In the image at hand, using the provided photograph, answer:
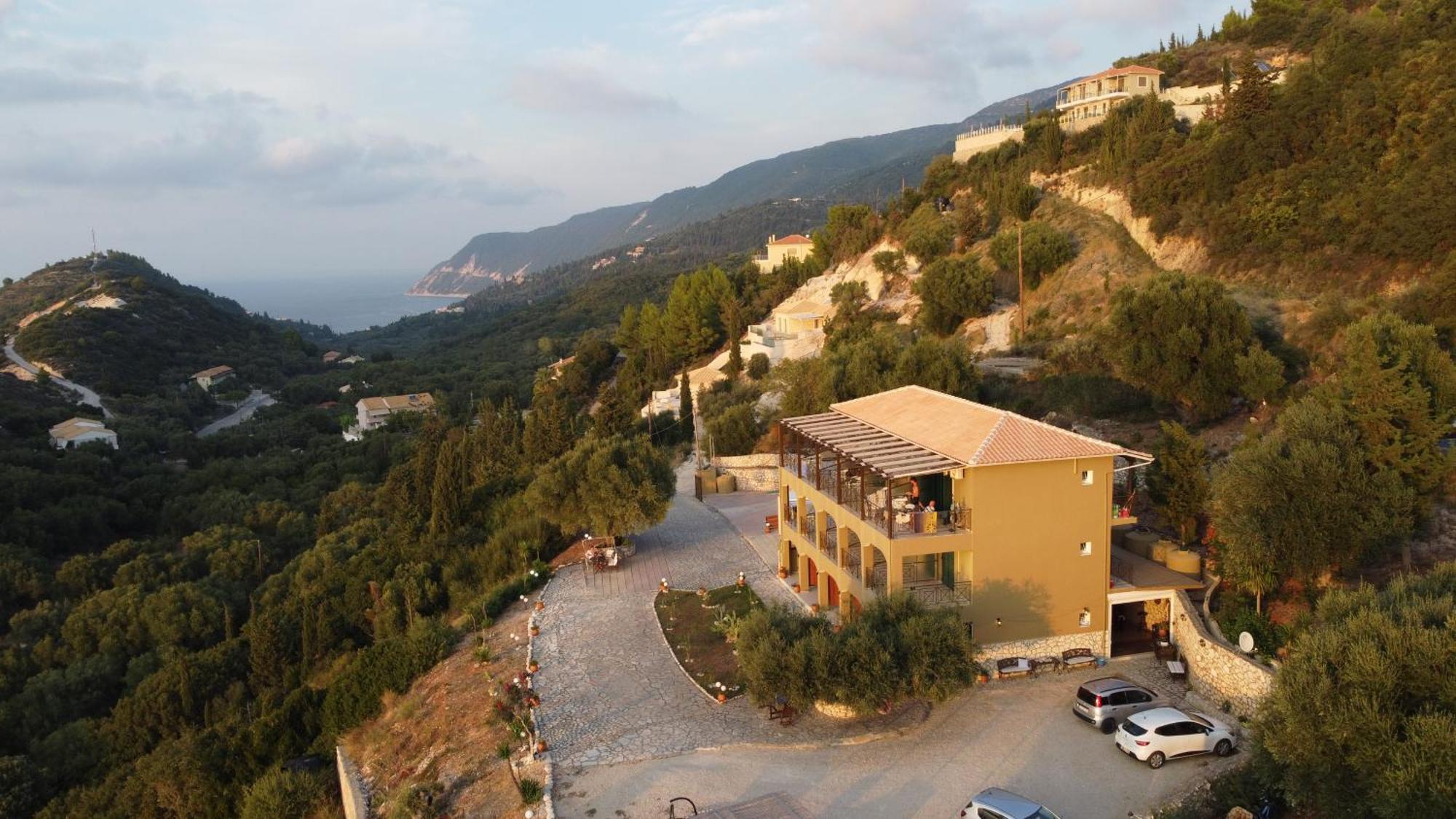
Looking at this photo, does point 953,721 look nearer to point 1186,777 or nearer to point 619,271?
point 1186,777

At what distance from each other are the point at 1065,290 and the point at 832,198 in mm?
145821

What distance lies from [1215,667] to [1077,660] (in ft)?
6.67

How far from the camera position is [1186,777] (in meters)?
11.6

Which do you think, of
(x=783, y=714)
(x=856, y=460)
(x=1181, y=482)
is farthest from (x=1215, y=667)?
(x=783, y=714)

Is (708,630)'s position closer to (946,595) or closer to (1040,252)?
(946,595)

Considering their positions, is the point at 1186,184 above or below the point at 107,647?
above

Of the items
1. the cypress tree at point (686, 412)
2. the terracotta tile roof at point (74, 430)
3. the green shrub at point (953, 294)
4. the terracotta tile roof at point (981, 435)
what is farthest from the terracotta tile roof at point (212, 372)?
the terracotta tile roof at point (981, 435)

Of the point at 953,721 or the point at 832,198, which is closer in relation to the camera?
the point at 953,721

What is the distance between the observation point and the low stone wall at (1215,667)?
12.8 meters

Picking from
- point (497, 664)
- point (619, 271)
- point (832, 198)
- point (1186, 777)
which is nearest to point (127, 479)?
point (497, 664)

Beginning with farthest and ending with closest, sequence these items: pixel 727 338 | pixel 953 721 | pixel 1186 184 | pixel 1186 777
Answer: pixel 727 338 → pixel 1186 184 → pixel 953 721 → pixel 1186 777

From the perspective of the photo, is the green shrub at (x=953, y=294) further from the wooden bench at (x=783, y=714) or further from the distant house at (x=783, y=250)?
the wooden bench at (x=783, y=714)

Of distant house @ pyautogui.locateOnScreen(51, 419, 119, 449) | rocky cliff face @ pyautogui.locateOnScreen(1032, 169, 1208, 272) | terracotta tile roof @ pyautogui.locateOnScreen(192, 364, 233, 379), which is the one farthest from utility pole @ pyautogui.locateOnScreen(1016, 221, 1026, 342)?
terracotta tile roof @ pyautogui.locateOnScreen(192, 364, 233, 379)

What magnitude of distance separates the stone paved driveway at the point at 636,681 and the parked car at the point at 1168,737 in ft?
9.45
